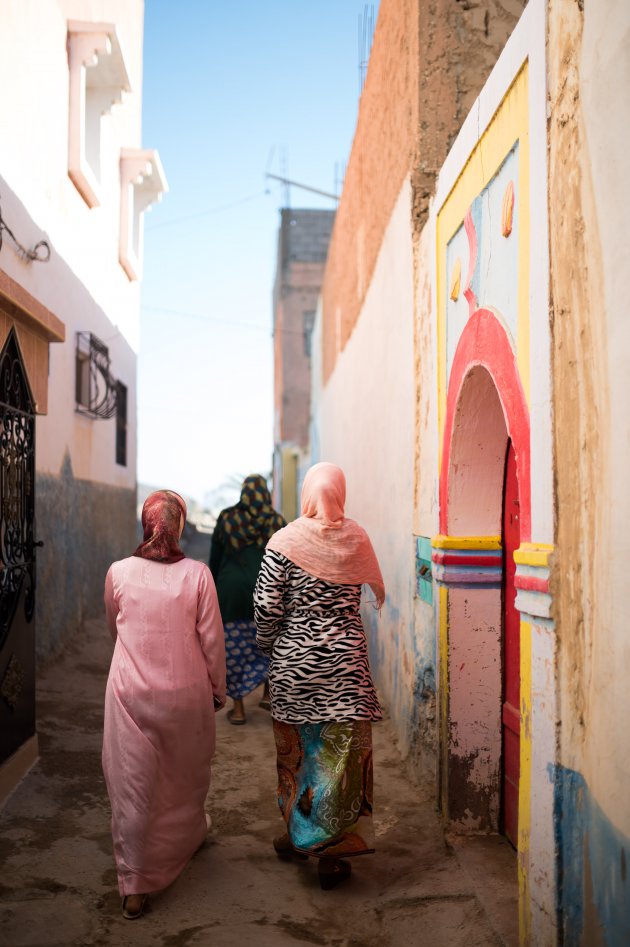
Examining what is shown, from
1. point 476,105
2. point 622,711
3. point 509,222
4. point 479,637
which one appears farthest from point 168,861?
point 476,105

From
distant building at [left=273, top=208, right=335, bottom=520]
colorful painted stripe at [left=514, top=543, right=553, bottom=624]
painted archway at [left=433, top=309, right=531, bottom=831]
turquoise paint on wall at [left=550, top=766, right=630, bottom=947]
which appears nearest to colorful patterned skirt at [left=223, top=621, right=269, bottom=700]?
painted archway at [left=433, top=309, right=531, bottom=831]

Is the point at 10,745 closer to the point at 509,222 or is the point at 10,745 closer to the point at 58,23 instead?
the point at 509,222

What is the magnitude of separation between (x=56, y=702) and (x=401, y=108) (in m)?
4.37

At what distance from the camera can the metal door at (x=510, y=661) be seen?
3709 mm

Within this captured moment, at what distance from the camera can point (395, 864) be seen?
140 inches

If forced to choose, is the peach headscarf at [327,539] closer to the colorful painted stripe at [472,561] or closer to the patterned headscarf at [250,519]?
the colorful painted stripe at [472,561]

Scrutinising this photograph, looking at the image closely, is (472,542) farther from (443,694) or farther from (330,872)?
(330,872)

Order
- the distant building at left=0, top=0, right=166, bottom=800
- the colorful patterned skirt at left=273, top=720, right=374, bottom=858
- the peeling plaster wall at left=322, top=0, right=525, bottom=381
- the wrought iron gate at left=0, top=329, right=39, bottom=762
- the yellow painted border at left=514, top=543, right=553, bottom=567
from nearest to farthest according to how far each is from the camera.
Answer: the yellow painted border at left=514, top=543, right=553, bottom=567
the colorful patterned skirt at left=273, top=720, right=374, bottom=858
the wrought iron gate at left=0, top=329, right=39, bottom=762
the distant building at left=0, top=0, right=166, bottom=800
the peeling plaster wall at left=322, top=0, right=525, bottom=381

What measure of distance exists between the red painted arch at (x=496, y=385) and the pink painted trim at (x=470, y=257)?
0.06m

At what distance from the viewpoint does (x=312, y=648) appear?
347cm

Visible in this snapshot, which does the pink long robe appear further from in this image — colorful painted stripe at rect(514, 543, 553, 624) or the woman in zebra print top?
colorful painted stripe at rect(514, 543, 553, 624)

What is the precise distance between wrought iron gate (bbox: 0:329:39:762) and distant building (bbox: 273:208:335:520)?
15968 mm

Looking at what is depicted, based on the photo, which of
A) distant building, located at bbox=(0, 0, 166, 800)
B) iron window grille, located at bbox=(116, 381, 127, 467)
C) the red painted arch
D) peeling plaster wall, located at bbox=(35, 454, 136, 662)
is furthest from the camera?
iron window grille, located at bbox=(116, 381, 127, 467)

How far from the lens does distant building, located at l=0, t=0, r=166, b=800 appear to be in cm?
431
